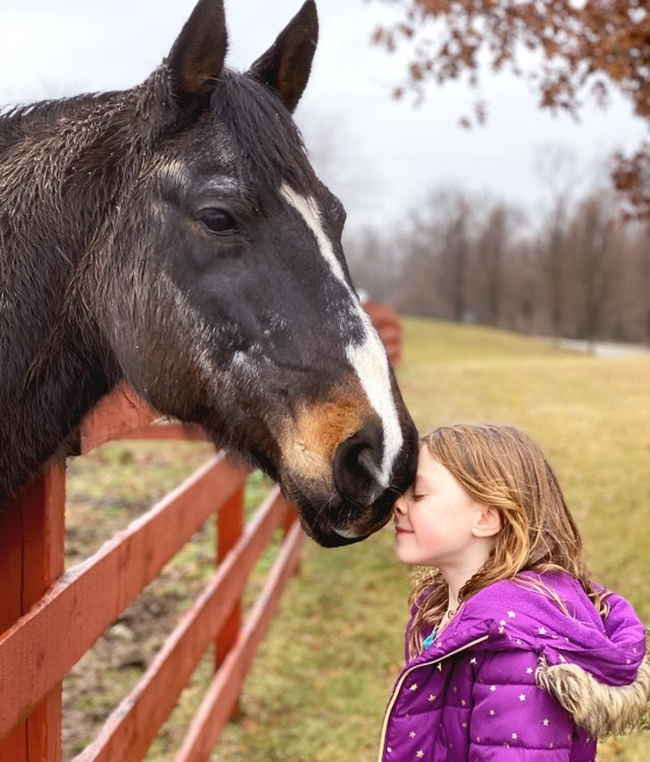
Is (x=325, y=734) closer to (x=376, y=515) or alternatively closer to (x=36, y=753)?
(x=36, y=753)

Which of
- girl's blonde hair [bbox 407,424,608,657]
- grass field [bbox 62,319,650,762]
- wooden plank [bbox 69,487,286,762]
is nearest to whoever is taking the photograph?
girl's blonde hair [bbox 407,424,608,657]

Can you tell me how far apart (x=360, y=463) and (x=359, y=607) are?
4.63 metres

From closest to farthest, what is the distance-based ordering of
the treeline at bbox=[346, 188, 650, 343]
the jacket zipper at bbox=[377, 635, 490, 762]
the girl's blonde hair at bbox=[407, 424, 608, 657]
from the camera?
the jacket zipper at bbox=[377, 635, 490, 762] < the girl's blonde hair at bbox=[407, 424, 608, 657] < the treeline at bbox=[346, 188, 650, 343]

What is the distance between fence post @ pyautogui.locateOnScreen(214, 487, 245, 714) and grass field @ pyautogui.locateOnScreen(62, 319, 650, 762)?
0.38 m

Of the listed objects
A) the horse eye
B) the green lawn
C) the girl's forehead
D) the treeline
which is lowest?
the treeline

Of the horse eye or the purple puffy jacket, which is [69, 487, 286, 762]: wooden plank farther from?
the horse eye

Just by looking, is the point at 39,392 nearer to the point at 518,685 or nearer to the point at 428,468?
the point at 428,468

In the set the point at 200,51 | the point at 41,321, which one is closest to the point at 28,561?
the point at 41,321

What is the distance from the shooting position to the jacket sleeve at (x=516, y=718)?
180cm

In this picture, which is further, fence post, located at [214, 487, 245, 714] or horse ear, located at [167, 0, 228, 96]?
fence post, located at [214, 487, 245, 714]

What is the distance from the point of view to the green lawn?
434 centimetres

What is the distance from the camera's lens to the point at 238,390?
191cm

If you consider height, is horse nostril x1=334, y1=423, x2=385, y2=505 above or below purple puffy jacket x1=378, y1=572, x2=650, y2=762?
above

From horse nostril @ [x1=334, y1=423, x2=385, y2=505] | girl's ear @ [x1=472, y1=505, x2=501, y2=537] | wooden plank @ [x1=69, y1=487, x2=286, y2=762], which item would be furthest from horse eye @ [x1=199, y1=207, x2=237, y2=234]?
wooden plank @ [x1=69, y1=487, x2=286, y2=762]
